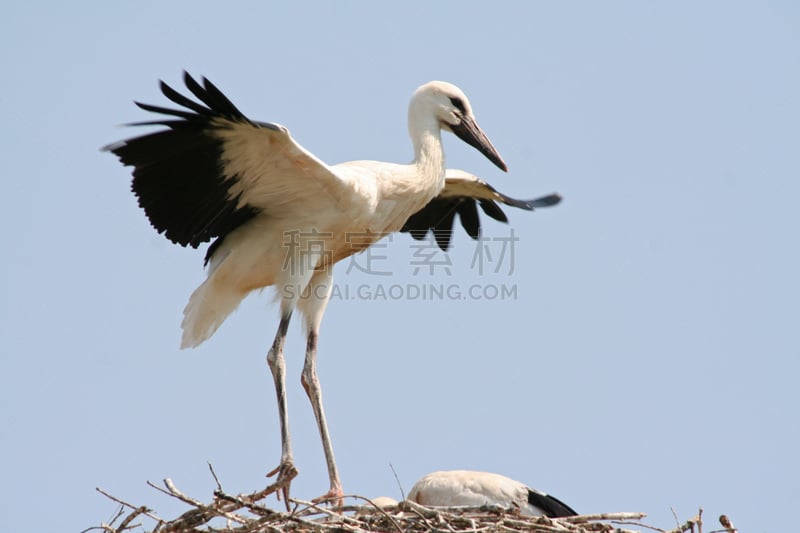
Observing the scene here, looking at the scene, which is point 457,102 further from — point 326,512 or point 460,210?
point 326,512

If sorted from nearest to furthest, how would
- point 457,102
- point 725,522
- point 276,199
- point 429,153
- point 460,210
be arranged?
point 725,522, point 276,199, point 429,153, point 457,102, point 460,210

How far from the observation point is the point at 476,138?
9.14 m

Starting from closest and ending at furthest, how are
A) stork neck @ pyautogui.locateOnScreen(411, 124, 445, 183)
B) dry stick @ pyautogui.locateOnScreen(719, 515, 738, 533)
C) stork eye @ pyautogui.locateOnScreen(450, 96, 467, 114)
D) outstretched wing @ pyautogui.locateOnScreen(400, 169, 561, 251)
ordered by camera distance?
dry stick @ pyautogui.locateOnScreen(719, 515, 738, 533) < stork neck @ pyautogui.locateOnScreen(411, 124, 445, 183) < stork eye @ pyautogui.locateOnScreen(450, 96, 467, 114) < outstretched wing @ pyautogui.locateOnScreen(400, 169, 561, 251)

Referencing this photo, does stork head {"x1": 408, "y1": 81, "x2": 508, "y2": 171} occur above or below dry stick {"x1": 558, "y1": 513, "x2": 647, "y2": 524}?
above

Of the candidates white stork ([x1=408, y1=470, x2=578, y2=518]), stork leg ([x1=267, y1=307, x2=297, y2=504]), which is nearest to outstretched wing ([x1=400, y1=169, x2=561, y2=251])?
stork leg ([x1=267, y1=307, x2=297, y2=504])

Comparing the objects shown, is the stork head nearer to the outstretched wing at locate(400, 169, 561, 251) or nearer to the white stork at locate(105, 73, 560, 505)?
the white stork at locate(105, 73, 560, 505)

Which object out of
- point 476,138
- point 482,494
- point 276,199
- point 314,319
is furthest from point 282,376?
point 476,138

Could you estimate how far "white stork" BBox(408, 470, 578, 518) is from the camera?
7949mm

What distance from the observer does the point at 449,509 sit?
6.98 metres

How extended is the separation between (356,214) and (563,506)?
2.04 metres

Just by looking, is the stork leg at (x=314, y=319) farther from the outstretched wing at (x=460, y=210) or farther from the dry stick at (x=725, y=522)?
the dry stick at (x=725, y=522)

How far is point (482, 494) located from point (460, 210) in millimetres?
2876

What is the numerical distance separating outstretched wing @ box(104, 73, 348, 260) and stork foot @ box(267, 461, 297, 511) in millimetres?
1398

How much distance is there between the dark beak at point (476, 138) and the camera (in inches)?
359
